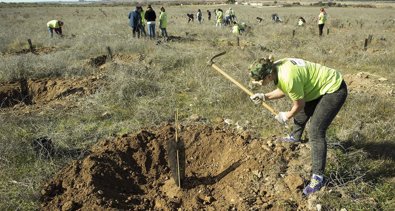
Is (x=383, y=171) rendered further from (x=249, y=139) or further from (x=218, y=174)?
(x=218, y=174)

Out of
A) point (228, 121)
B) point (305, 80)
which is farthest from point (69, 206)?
Result: point (228, 121)

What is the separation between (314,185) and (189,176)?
134cm

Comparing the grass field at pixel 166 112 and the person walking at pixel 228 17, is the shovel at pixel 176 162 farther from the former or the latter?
the person walking at pixel 228 17

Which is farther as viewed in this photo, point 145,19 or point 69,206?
point 145,19

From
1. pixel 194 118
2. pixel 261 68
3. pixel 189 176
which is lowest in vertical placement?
pixel 189 176

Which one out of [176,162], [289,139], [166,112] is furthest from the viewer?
[166,112]

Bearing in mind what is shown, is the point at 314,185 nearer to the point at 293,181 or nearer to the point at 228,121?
the point at 293,181

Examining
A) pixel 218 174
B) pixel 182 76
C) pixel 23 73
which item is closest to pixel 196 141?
pixel 218 174

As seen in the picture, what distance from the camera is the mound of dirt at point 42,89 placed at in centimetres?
610

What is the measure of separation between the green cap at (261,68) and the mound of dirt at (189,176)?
1.19 m

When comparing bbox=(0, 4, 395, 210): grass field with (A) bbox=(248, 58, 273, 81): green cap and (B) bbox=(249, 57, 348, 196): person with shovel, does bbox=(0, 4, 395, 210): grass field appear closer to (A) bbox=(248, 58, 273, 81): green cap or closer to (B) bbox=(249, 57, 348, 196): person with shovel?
(B) bbox=(249, 57, 348, 196): person with shovel

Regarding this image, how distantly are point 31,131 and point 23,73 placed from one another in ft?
9.47

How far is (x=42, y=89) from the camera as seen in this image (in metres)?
6.43

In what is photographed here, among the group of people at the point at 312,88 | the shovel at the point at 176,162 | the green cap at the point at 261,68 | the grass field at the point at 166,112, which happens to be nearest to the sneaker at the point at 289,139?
the grass field at the point at 166,112
